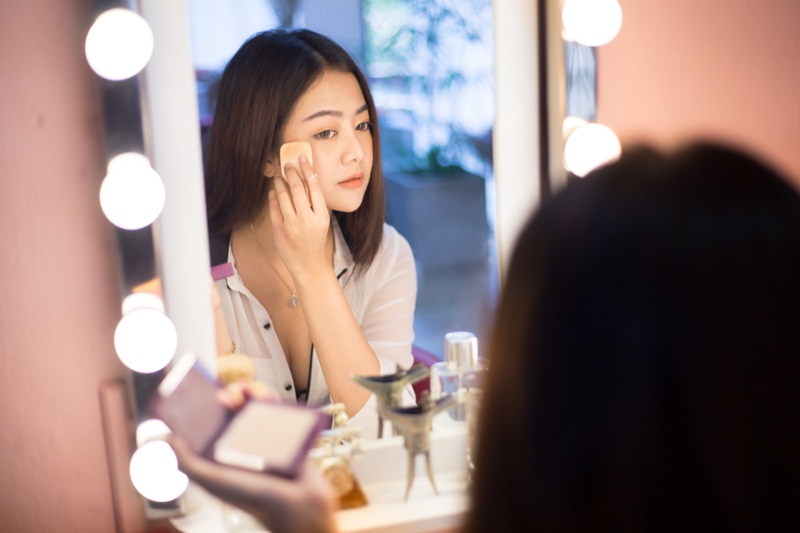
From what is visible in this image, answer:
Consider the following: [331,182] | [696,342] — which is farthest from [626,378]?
[331,182]

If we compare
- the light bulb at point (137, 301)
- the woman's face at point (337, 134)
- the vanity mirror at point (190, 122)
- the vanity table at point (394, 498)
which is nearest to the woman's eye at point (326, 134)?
the woman's face at point (337, 134)

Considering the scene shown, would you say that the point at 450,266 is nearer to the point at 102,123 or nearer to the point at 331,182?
the point at 331,182

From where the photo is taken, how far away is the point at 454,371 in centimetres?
79

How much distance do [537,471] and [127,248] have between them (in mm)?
434

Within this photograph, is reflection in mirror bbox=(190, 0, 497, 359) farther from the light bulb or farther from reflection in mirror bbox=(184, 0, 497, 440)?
the light bulb

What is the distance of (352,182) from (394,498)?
33 cm

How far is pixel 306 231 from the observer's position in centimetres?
72

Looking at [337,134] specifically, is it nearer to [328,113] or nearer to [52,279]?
[328,113]

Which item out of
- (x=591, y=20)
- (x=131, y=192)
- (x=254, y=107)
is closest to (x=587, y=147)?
(x=591, y=20)

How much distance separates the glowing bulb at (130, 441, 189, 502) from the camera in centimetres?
68

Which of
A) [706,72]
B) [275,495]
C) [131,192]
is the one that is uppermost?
[706,72]

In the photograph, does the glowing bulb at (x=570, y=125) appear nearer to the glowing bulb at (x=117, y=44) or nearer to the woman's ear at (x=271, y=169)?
the woman's ear at (x=271, y=169)

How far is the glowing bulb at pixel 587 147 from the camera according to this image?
83 cm

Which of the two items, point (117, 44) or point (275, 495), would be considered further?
point (117, 44)
